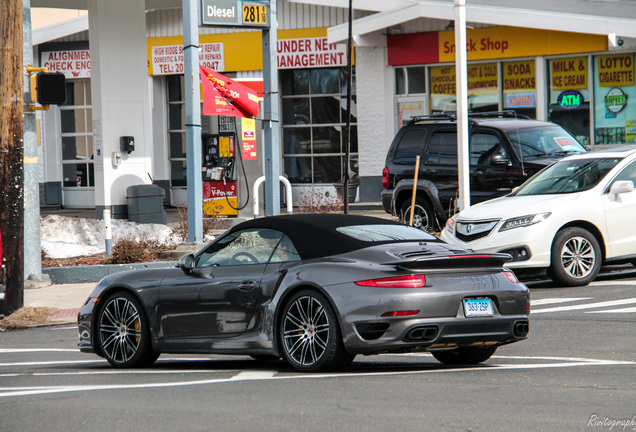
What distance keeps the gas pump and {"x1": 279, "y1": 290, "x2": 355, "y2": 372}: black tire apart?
19.0m

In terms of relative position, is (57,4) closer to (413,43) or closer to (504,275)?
(413,43)

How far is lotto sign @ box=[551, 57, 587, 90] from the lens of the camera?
25.1 m

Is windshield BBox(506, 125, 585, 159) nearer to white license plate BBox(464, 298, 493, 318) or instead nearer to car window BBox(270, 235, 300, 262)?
car window BBox(270, 235, 300, 262)

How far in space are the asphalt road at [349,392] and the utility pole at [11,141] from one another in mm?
3606

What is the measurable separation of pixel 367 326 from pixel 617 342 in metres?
3.21

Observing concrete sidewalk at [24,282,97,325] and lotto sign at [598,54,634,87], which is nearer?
concrete sidewalk at [24,282,97,325]

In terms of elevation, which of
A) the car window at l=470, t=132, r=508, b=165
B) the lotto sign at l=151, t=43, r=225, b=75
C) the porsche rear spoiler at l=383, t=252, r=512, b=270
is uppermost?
the lotto sign at l=151, t=43, r=225, b=75

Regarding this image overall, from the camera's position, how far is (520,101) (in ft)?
85.6

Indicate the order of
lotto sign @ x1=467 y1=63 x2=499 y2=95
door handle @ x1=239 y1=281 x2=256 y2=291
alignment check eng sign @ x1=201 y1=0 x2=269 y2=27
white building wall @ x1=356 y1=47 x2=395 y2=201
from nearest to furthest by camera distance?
door handle @ x1=239 y1=281 x2=256 y2=291 < alignment check eng sign @ x1=201 y1=0 x2=269 y2=27 < lotto sign @ x1=467 y1=63 x2=499 y2=95 < white building wall @ x1=356 y1=47 x2=395 y2=201

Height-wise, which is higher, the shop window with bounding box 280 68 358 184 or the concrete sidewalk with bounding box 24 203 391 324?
the shop window with bounding box 280 68 358 184

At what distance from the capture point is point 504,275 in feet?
26.6

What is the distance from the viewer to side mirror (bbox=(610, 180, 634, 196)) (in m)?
13.9

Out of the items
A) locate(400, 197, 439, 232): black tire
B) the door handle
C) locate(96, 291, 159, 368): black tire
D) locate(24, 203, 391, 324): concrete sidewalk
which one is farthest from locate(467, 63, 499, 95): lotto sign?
the door handle

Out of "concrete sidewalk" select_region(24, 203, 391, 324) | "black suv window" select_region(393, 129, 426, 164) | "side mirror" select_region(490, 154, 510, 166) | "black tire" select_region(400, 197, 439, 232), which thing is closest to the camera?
"concrete sidewalk" select_region(24, 203, 391, 324)
